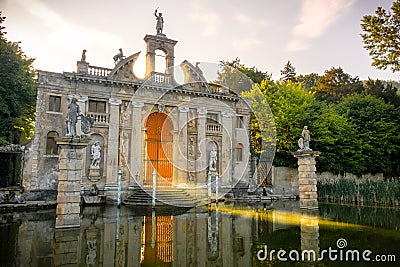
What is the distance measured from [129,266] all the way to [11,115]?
2013 cm

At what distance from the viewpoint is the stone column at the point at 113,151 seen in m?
18.5

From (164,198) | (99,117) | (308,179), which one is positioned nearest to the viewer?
(308,179)

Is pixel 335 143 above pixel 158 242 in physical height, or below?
above

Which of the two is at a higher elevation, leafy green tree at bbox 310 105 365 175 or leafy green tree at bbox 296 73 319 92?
leafy green tree at bbox 296 73 319 92

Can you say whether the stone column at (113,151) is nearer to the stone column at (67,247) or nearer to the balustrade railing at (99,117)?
the balustrade railing at (99,117)

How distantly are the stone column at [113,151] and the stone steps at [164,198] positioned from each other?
1272 mm

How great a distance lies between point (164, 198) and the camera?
16844 mm

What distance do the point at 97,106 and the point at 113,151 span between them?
310 centimetres

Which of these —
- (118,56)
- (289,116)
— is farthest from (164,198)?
(289,116)

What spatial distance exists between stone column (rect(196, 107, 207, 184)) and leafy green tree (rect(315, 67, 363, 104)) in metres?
21.9

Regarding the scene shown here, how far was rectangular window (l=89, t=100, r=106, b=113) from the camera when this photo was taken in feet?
63.7

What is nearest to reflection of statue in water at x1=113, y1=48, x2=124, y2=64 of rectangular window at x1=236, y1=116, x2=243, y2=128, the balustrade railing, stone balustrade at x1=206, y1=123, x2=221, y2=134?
the balustrade railing

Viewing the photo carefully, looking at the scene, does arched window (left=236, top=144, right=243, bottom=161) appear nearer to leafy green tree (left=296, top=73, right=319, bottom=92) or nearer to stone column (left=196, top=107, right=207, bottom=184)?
stone column (left=196, top=107, right=207, bottom=184)

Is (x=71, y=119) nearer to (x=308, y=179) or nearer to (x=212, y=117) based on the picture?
(x=308, y=179)
